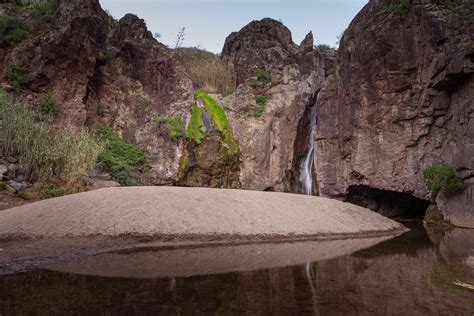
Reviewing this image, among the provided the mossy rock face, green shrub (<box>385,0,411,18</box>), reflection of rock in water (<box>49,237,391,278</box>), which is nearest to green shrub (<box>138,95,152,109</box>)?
the mossy rock face

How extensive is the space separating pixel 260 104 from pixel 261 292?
17087 mm

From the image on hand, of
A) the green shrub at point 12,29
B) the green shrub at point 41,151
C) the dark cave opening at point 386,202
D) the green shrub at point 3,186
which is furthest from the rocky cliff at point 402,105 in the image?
the green shrub at point 12,29

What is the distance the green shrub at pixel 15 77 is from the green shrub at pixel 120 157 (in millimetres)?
4010

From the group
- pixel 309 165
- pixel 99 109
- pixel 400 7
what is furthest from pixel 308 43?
pixel 99 109

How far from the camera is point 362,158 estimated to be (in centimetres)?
1614

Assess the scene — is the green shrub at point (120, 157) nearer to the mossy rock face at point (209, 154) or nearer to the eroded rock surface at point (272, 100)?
the mossy rock face at point (209, 154)

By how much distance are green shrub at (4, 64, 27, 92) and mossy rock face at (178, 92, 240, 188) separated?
27.3ft

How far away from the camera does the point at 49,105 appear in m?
16.8

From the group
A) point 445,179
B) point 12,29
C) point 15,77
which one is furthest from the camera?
point 12,29

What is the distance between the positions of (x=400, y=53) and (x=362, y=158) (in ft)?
15.7

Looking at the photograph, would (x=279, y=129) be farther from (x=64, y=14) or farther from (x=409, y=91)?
(x=64, y=14)

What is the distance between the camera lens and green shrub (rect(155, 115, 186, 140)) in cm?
1864

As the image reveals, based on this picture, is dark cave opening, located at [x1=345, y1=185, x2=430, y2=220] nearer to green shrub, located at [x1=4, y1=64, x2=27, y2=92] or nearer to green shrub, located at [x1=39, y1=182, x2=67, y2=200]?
green shrub, located at [x1=39, y1=182, x2=67, y2=200]

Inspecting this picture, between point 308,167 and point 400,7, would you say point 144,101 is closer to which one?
point 308,167
